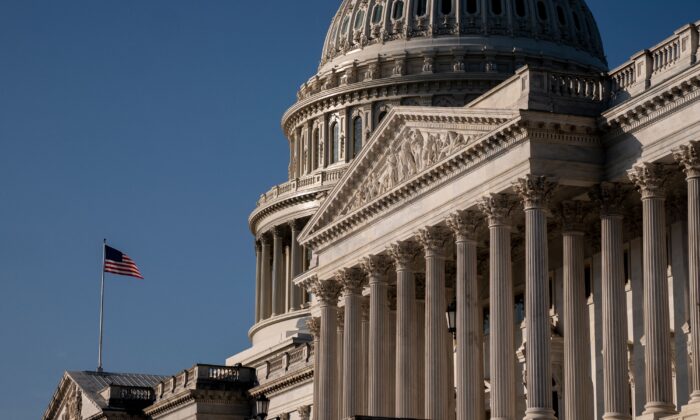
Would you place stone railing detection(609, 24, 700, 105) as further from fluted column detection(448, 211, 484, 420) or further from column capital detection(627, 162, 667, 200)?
fluted column detection(448, 211, 484, 420)

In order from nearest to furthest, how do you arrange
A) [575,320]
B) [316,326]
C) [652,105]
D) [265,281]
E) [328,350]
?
[652,105]
[575,320]
[328,350]
[316,326]
[265,281]

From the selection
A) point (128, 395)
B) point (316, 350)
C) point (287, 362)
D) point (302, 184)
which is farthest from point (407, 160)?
point (302, 184)

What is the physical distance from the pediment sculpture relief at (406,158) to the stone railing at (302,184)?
5035 cm

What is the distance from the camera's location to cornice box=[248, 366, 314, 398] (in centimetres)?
9100

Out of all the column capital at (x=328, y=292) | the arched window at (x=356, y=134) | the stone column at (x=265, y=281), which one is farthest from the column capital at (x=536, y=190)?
the stone column at (x=265, y=281)

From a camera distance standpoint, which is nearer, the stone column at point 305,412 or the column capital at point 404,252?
the column capital at point 404,252

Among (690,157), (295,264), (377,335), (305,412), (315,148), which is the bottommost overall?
(377,335)

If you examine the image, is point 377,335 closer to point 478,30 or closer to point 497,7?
point 478,30

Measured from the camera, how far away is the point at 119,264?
Answer: 11975 centimetres

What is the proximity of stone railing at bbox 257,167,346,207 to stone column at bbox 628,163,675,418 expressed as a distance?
66765 mm

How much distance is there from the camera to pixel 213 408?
10262 cm

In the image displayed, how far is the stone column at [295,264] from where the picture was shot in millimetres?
125250

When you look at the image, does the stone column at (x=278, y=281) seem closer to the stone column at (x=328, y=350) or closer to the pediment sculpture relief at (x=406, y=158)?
the stone column at (x=328, y=350)

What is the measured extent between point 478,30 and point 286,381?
36606mm
